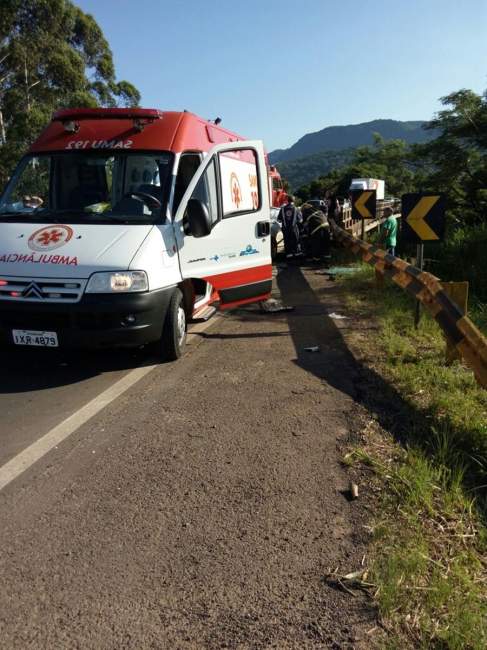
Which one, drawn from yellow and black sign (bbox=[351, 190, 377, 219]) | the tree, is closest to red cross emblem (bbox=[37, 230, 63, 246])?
yellow and black sign (bbox=[351, 190, 377, 219])

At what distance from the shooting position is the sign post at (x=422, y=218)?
6.36 m

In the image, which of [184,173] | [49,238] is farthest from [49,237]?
[184,173]

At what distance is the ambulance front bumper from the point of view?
15.2 feet

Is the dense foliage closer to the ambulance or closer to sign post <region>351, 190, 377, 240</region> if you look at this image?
sign post <region>351, 190, 377, 240</region>

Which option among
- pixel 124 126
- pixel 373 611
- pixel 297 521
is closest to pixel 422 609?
pixel 373 611

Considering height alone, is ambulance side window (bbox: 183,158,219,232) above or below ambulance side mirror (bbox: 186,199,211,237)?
above

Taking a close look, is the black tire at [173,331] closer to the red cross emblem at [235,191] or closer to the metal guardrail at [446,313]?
the red cross emblem at [235,191]

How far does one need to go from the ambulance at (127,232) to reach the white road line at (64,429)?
0.38 metres

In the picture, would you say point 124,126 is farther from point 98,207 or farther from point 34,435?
point 34,435

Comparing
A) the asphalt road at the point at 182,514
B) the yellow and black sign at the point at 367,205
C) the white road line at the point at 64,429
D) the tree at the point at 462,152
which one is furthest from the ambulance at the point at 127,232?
the tree at the point at 462,152

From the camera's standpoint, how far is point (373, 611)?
216cm

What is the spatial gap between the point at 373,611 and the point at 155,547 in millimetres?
1058

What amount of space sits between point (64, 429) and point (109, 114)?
384 centimetres

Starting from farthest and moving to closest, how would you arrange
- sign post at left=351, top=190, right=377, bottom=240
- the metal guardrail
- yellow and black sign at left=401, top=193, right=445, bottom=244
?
sign post at left=351, top=190, right=377, bottom=240, yellow and black sign at left=401, top=193, right=445, bottom=244, the metal guardrail
